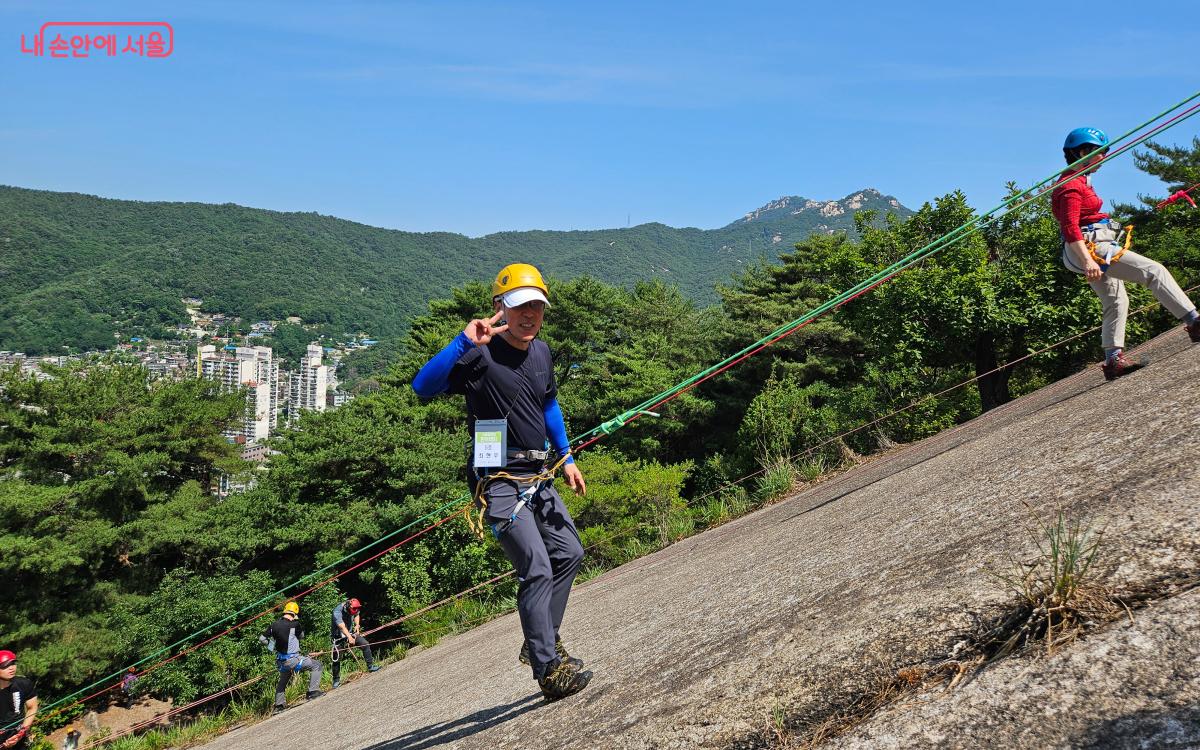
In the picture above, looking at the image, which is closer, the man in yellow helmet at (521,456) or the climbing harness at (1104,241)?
the man in yellow helmet at (521,456)

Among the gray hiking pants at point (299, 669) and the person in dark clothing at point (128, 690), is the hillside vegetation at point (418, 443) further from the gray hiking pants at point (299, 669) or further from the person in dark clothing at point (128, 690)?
the gray hiking pants at point (299, 669)

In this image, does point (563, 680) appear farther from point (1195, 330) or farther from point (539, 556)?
point (1195, 330)

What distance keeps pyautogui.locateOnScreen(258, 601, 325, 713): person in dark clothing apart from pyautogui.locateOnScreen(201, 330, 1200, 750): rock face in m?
5.56

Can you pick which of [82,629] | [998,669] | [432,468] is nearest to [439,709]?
[998,669]

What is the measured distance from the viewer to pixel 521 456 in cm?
367

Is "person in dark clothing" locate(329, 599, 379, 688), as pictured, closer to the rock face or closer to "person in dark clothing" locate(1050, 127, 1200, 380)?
the rock face

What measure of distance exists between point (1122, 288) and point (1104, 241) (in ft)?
1.42

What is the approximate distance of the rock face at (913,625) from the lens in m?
1.84

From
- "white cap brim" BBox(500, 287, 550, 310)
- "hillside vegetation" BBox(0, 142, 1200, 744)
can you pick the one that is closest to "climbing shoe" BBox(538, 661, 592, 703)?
"white cap brim" BBox(500, 287, 550, 310)

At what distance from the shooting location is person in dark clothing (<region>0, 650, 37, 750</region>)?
6.90 m

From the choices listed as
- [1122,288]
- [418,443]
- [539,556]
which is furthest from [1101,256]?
[418,443]

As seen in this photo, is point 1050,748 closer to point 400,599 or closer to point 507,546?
point 507,546

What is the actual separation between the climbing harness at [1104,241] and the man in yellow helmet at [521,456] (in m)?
4.03

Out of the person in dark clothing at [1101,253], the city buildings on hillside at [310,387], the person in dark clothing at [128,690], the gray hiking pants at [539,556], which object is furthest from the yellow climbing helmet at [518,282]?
the city buildings on hillside at [310,387]
